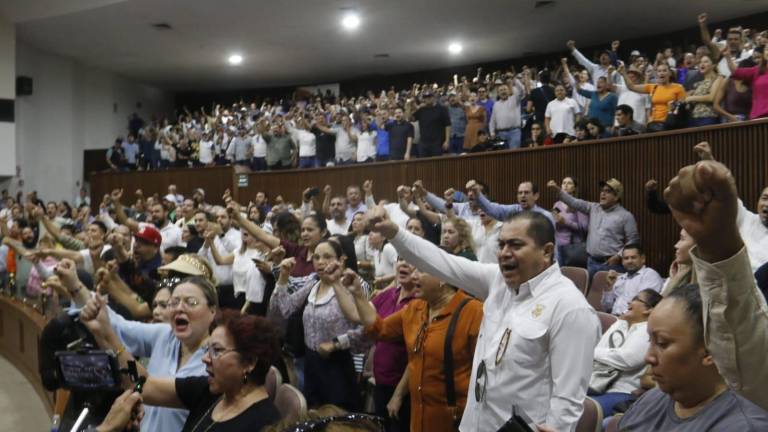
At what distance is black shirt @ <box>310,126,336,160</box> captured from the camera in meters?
12.1

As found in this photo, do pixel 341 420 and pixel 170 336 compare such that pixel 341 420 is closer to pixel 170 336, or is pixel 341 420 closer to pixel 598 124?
pixel 170 336

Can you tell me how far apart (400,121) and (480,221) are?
4.52 meters

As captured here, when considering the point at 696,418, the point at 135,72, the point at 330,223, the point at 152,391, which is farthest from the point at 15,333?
the point at 135,72

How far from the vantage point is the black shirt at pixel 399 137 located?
34.3ft

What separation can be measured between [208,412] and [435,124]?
808 centimetres

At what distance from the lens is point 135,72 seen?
1894 centimetres

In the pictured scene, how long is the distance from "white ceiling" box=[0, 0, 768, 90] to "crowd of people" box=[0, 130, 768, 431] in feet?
29.9

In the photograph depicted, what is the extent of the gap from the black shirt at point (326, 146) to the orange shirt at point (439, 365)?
930 centimetres

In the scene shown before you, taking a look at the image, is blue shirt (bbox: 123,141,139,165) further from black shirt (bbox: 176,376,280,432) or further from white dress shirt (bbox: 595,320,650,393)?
black shirt (bbox: 176,376,280,432)

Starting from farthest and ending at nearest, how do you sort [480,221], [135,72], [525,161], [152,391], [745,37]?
1. [135,72]
2. [745,37]
3. [525,161]
4. [480,221]
5. [152,391]

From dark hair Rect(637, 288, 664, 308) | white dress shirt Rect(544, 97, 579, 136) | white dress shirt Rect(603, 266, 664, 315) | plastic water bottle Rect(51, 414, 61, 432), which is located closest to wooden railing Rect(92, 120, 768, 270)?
white dress shirt Rect(544, 97, 579, 136)

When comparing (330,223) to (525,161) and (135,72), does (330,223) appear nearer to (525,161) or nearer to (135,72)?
(525,161)

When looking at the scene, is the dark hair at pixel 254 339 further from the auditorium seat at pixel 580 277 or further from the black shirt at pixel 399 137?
the black shirt at pixel 399 137

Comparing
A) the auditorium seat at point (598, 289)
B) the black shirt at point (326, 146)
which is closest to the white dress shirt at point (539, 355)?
the auditorium seat at point (598, 289)
